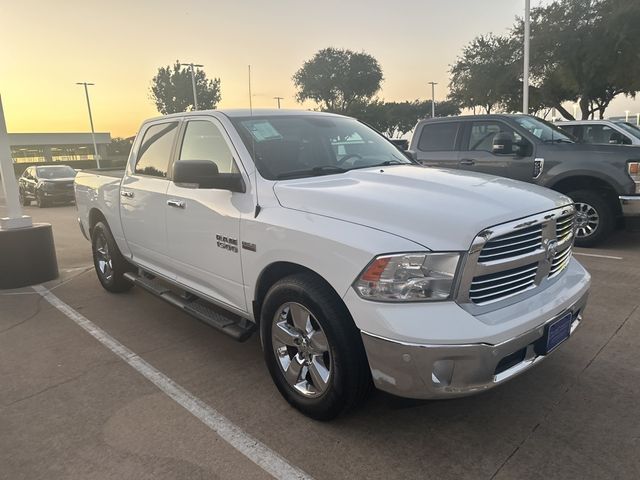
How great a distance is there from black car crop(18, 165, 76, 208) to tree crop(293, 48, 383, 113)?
38116mm

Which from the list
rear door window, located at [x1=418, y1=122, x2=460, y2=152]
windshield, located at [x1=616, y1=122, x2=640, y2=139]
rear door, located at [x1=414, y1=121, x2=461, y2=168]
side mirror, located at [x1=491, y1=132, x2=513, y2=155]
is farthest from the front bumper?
windshield, located at [x1=616, y1=122, x2=640, y2=139]

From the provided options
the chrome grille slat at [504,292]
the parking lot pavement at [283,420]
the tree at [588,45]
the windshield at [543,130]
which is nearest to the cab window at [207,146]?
the parking lot pavement at [283,420]

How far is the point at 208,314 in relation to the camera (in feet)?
12.8

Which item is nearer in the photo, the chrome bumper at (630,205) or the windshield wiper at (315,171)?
the windshield wiper at (315,171)

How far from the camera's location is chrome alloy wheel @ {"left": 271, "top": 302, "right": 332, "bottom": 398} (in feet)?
9.60

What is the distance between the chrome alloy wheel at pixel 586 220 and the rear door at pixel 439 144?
1956 millimetres

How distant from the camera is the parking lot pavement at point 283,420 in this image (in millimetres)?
2686

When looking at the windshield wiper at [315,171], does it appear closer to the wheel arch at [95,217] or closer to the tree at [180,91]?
the wheel arch at [95,217]

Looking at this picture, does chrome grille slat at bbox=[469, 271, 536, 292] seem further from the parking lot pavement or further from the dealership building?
the dealership building

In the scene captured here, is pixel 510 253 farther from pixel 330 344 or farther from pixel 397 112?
pixel 397 112

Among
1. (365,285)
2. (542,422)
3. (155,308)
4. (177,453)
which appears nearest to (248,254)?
(365,285)

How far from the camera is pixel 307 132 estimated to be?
4.04m

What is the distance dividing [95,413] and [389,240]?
88.6 inches

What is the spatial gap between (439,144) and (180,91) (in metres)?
30.2
